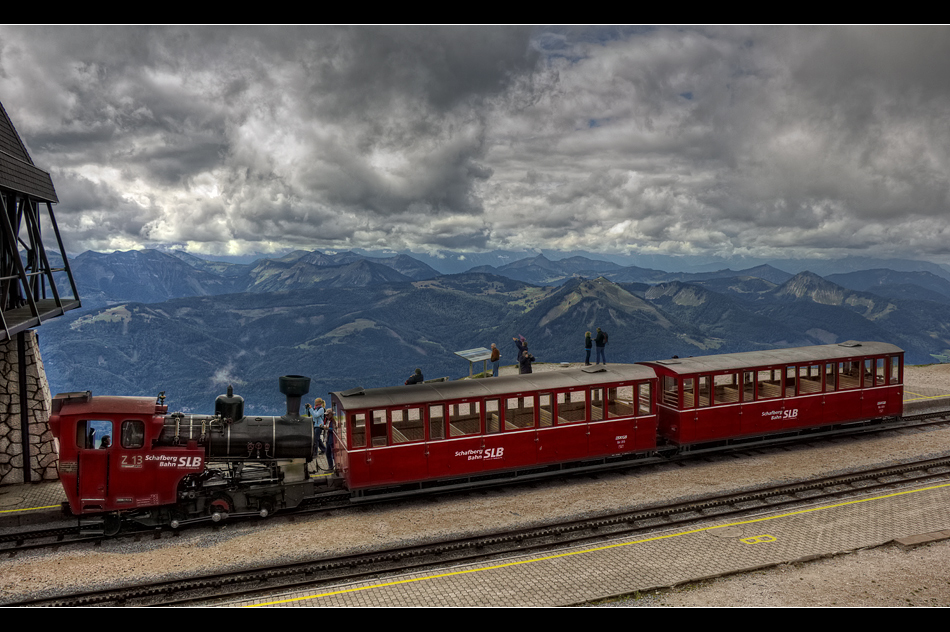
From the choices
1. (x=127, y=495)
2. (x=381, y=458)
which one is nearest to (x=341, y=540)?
(x=381, y=458)

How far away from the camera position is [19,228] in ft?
58.8

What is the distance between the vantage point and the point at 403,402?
16.6 m

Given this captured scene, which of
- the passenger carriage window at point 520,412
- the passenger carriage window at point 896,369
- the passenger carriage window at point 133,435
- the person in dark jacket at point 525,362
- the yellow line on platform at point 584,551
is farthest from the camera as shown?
the person in dark jacket at point 525,362

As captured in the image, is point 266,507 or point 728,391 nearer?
point 266,507

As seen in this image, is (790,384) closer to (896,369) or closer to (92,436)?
(896,369)

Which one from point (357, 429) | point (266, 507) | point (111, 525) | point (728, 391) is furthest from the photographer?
point (728, 391)

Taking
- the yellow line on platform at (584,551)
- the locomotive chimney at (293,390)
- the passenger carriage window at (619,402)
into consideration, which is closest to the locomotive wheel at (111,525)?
the locomotive chimney at (293,390)

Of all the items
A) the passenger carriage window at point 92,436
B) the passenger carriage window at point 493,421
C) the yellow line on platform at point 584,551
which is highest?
the passenger carriage window at point 92,436

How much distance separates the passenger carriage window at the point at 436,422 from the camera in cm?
1716

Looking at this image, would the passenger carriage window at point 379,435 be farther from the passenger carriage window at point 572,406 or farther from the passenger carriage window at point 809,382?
the passenger carriage window at point 809,382

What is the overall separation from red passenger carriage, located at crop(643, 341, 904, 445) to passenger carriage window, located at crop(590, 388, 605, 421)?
2710mm

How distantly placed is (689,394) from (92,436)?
1818cm

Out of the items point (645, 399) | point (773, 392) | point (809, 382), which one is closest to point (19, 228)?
point (645, 399)

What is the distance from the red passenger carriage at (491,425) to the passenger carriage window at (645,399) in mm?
34
